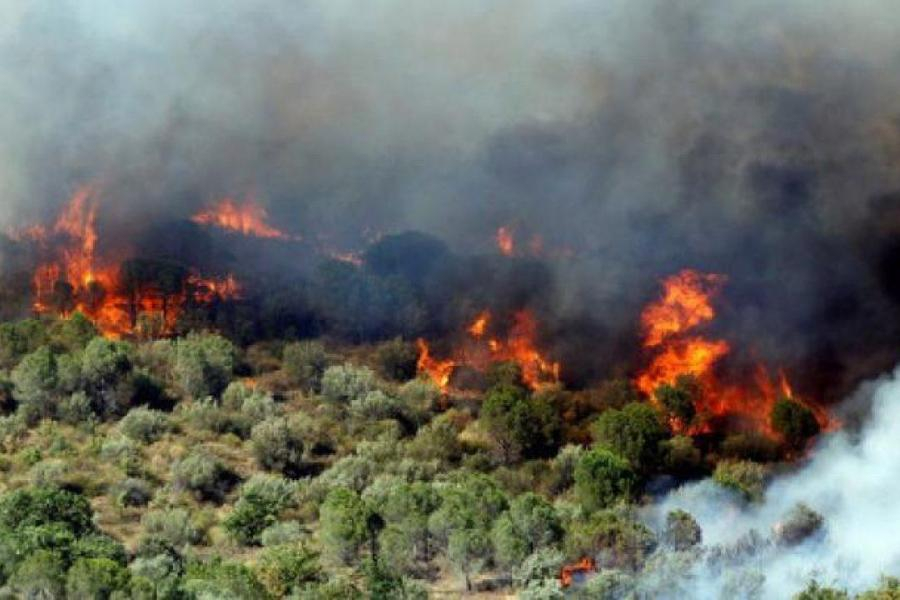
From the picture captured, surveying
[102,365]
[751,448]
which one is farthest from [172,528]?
[751,448]

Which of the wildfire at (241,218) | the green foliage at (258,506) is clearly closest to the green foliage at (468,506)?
the green foliage at (258,506)

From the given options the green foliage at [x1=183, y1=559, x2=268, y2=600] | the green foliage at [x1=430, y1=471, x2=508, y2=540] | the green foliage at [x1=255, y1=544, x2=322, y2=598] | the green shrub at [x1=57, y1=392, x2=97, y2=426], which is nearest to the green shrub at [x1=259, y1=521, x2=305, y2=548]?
the green foliage at [x1=255, y1=544, x2=322, y2=598]

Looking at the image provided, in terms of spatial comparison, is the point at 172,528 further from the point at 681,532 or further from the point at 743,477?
the point at 743,477

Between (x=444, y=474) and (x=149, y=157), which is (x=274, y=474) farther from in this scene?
(x=149, y=157)

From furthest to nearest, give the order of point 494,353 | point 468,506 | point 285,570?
point 494,353, point 468,506, point 285,570

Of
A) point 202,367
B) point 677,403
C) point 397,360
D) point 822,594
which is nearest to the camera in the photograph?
point 822,594

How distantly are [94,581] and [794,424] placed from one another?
1352 inches

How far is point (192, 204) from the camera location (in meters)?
104

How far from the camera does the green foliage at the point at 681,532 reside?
1900 inches

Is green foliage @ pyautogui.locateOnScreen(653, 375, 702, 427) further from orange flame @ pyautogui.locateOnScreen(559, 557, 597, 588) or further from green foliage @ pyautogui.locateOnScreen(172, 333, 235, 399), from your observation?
green foliage @ pyautogui.locateOnScreen(172, 333, 235, 399)

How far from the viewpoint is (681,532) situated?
48562 mm

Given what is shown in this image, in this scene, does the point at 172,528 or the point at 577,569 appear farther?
the point at 172,528

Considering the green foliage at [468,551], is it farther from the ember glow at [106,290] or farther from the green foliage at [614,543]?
the ember glow at [106,290]

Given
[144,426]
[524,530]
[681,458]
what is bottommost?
[524,530]
